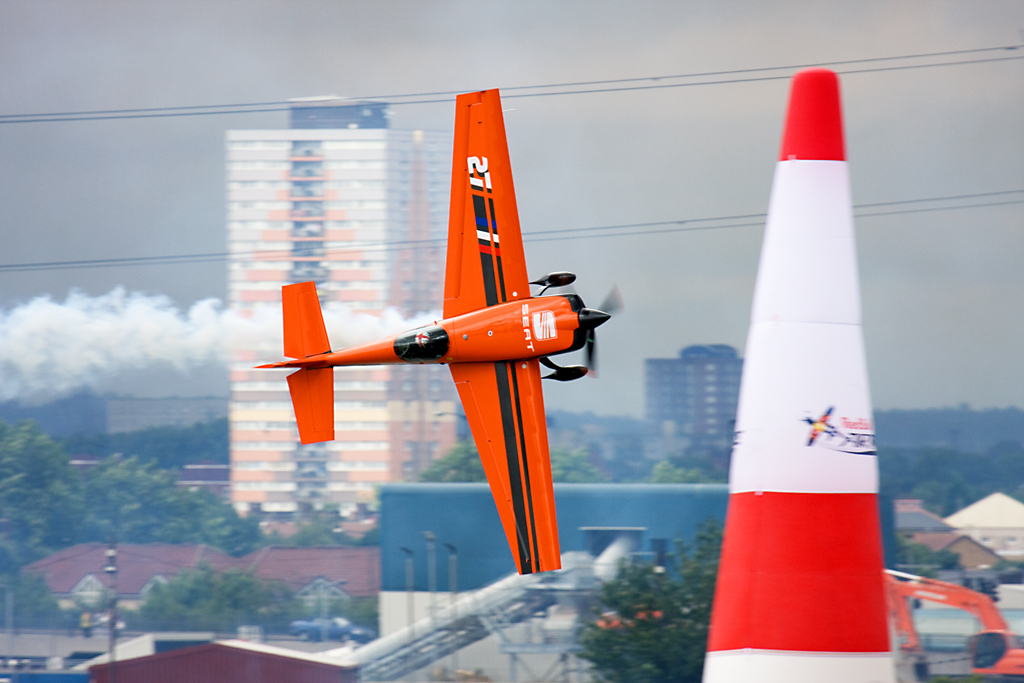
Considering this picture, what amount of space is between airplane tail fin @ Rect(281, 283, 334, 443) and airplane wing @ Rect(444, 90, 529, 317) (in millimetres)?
1292

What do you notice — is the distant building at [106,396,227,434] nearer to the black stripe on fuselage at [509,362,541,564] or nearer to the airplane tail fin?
the airplane tail fin

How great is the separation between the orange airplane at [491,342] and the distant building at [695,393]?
16.6 m

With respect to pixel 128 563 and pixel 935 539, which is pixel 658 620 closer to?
pixel 935 539

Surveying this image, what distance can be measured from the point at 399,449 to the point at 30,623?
10676 millimetres

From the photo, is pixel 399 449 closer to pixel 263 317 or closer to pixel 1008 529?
pixel 263 317

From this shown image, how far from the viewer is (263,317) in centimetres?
2192

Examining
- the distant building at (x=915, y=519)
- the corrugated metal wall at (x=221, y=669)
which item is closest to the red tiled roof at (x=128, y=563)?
the corrugated metal wall at (x=221, y=669)

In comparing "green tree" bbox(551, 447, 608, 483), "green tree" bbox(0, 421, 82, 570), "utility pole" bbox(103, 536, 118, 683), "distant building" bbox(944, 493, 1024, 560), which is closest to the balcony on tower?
"green tree" bbox(551, 447, 608, 483)

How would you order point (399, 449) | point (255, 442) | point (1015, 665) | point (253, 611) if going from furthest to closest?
point (255, 442) → point (399, 449) → point (253, 611) → point (1015, 665)

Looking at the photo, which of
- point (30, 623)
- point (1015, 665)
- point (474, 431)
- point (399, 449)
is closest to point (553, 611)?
point (399, 449)

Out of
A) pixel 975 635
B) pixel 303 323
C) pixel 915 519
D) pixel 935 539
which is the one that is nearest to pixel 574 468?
pixel 915 519

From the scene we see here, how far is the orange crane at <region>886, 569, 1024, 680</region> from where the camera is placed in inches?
663

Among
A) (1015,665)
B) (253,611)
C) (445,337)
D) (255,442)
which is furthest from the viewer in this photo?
(255,442)

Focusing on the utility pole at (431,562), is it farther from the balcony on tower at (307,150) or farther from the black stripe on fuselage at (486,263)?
the black stripe on fuselage at (486,263)
